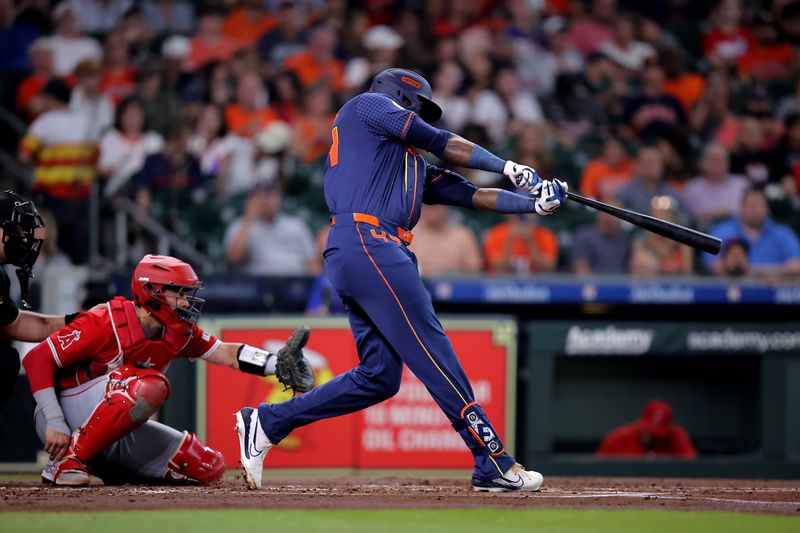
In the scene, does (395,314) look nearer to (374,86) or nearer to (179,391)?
(374,86)

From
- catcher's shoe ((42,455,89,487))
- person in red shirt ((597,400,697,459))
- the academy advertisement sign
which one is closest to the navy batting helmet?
catcher's shoe ((42,455,89,487))

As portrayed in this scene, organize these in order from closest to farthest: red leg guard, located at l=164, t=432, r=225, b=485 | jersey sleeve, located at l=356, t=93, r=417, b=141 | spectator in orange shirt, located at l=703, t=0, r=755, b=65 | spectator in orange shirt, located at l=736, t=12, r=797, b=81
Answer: jersey sleeve, located at l=356, t=93, r=417, b=141 → red leg guard, located at l=164, t=432, r=225, b=485 → spectator in orange shirt, located at l=736, t=12, r=797, b=81 → spectator in orange shirt, located at l=703, t=0, r=755, b=65

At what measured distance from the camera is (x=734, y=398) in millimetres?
8836

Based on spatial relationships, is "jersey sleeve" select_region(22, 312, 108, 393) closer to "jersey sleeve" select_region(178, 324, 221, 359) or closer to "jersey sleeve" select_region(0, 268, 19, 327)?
"jersey sleeve" select_region(0, 268, 19, 327)

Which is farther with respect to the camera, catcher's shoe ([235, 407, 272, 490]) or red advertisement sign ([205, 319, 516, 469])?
red advertisement sign ([205, 319, 516, 469])

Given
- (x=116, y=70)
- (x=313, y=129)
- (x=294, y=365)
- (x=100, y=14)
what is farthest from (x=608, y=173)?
(x=294, y=365)

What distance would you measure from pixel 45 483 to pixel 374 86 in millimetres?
2381

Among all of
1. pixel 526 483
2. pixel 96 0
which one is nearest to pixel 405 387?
pixel 526 483

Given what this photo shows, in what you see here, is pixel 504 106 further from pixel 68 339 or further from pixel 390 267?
pixel 68 339

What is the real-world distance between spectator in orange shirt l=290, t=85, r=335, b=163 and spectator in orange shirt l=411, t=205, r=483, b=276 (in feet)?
4.87

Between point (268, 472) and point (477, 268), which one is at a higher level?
point (477, 268)

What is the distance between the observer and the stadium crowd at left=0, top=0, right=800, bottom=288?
9664mm

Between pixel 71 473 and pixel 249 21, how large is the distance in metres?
7.06

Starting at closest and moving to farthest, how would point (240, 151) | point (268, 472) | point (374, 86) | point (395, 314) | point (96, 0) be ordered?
point (395, 314) → point (374, 86) → point (268, 472) → point (240, 151) → point (96, 0)
